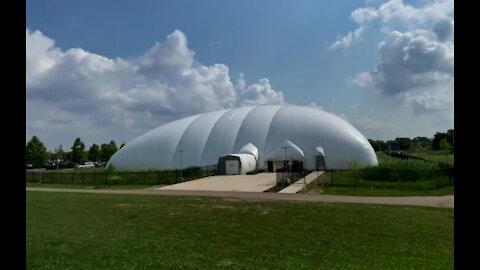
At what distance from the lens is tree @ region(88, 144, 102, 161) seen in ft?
308

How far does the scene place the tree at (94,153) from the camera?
93.9 meters

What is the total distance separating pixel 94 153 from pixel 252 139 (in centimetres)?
5517

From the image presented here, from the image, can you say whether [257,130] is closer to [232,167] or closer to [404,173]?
[232,167]

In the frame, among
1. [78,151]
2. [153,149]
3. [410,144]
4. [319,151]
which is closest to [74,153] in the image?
[78,151]

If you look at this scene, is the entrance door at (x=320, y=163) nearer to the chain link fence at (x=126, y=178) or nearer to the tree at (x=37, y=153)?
the chain link fence at (x=126, y=178)

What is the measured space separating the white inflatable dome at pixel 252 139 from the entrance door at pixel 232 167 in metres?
5.50

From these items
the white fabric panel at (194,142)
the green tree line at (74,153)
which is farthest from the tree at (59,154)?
the white fabric panel at (194,142)

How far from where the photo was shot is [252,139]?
5131 centimetres

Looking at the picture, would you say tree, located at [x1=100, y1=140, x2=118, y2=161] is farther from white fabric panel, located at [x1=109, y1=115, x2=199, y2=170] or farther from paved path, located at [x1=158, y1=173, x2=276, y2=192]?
paved path, located at [x1=158, y1=173, x2=276, y2=192]
